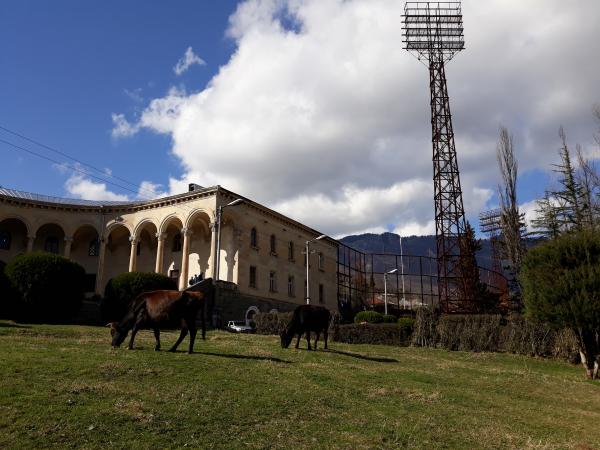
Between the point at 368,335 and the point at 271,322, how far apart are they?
5906 mm

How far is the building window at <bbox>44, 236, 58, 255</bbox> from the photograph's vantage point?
5460 centimetres

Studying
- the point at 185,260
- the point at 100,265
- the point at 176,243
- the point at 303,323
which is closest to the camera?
the point at 303,323

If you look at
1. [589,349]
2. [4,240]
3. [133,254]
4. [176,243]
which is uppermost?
[4,240]

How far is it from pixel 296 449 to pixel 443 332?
21.7m

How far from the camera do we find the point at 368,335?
29.1 meters

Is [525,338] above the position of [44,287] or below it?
below

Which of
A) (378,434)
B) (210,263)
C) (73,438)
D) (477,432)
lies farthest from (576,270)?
(210,263)

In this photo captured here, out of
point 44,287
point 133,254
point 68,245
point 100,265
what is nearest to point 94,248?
point 100,265

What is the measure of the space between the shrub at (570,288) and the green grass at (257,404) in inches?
159

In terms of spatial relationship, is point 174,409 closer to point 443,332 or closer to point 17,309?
point 443,332

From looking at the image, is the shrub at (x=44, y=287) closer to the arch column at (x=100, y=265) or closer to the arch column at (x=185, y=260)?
the arch column at (x=185, y=260)

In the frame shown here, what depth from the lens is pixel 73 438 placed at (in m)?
7.93

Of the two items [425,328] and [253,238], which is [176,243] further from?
[425,328]

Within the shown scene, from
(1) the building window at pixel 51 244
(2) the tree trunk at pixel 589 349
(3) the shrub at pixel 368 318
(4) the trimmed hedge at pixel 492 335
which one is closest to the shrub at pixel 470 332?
(4) the trimmed hedge at pixel 492 335
